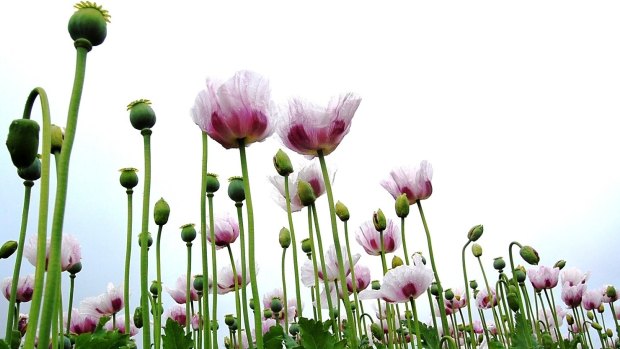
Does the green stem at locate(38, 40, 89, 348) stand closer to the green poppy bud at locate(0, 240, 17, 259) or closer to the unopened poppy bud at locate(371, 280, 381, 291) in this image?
the green poppy bud at locate(0, 240, 17, 259)

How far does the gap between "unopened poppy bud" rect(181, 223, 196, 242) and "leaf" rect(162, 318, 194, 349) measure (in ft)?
2.37

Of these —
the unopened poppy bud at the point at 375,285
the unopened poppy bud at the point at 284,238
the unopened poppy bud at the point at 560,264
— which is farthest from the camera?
the unopened poppy bud at the point at 560,264

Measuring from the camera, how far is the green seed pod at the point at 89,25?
1212 mm

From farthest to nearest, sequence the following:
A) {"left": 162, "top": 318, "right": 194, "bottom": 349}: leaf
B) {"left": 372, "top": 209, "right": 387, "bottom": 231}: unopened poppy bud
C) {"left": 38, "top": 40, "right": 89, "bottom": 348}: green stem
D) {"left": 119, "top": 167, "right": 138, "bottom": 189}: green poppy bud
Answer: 1. {"left": 372, "top": 209, "right": 387, "bottom": 231}: unopened poppy bud
2. {"left": 119, "top": 167, "right": 138, "bottom": 189}: green poppy bud
3. {"left": 162, "top": 318, "right": 194, "bottom": 349}: leaf
4. {"left": 38, "top": 40, "right": 89, "bottom": 348}: green stem

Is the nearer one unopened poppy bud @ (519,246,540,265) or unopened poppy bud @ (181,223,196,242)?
unopened poppy bud @ (181,223,196,242)

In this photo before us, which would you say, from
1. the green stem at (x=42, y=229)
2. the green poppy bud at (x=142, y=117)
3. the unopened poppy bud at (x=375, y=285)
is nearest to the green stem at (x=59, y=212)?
the green stem at (x=42, y=229)

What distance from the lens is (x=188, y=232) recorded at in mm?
2938

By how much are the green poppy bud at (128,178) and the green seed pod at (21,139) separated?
122 centimetres

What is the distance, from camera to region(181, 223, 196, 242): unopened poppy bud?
2934 mm

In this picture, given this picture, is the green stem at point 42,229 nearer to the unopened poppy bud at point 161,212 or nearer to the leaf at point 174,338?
the leaf at point 174,338

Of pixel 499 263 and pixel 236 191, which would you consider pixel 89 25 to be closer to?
pixel 236 191

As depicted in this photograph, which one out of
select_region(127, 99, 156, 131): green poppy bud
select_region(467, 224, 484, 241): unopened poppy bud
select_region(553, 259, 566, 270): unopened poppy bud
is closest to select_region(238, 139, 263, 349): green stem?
select_region(127, 99, 156, 131): green poppy bud

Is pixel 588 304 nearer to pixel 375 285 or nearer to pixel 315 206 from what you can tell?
pixel 375 285

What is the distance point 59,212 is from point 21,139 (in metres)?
0.25
